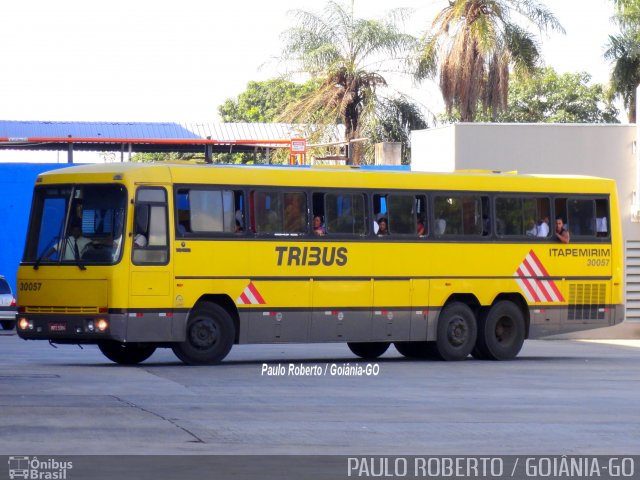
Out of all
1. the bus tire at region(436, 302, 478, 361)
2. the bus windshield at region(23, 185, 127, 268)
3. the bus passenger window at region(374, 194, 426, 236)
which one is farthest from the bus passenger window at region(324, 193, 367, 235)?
the bus windshield at region(23, 185, 127, 268)

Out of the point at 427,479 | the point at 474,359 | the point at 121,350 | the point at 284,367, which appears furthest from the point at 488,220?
the point at 427,479

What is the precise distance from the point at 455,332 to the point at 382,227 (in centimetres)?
236

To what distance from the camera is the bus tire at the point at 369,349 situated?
84.8 ft

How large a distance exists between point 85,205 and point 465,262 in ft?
22.8

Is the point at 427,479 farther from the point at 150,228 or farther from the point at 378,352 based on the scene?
the point at 378,352

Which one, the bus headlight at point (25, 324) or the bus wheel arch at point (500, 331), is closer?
the bus headlight at point (25, 324)

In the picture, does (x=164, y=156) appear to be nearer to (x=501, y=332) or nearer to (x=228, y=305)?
(x=501, y=332)

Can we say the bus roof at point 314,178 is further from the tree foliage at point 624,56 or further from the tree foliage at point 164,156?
the tree foliage at point 164,156

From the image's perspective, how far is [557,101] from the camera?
241 feet

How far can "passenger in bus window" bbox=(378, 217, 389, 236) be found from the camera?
24125 mm

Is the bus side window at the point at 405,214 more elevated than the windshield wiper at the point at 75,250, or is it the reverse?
the bus side window at the point at 405,214

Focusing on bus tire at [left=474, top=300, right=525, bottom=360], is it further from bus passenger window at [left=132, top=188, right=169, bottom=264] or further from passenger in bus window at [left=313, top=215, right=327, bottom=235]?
bus passenger window at [left=132, top=188, right=169, bottom=264]

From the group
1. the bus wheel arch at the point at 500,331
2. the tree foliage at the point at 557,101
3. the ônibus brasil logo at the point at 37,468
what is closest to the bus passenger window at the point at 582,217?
the bus wheel arch at the point at 500,331

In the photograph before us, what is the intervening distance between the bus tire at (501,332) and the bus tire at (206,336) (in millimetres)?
5146
